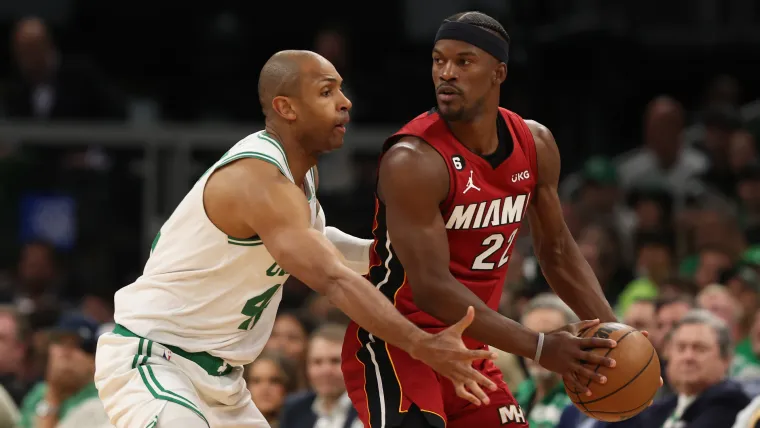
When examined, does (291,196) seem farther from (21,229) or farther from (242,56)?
(242,56)

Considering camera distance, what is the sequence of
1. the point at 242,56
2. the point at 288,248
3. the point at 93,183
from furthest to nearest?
the point at 242,56 → the point at 93,183 → the point at 288,248

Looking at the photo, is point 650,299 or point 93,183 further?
point 93,183

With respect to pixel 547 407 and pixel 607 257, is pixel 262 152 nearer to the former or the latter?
pixel 547 407

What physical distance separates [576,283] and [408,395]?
3.19ft

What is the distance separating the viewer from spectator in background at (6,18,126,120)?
464 inches

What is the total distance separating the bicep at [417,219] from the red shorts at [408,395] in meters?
0.40

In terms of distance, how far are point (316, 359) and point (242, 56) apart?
17.3 ft

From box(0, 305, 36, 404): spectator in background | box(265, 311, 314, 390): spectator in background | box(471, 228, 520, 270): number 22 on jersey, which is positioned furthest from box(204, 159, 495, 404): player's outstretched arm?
box(0, 305, 36, 404): spectator in background

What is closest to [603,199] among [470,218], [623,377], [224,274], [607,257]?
[607,257]

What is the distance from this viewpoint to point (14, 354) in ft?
32.6

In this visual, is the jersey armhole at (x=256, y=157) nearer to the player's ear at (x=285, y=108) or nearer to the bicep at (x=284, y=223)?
the bicep at (x=284, y=223)

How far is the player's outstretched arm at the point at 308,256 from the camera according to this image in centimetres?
462

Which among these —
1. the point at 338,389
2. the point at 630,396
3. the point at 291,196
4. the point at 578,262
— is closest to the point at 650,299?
the point at 338,389

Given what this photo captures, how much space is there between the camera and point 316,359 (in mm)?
8375
